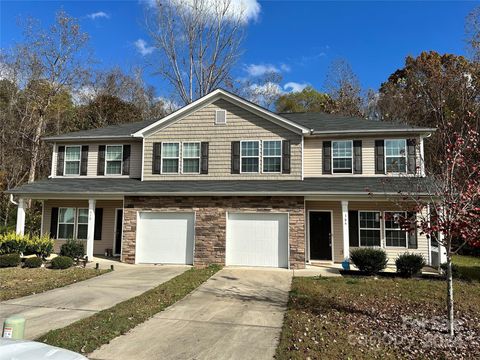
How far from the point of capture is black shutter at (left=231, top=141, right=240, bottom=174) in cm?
1545

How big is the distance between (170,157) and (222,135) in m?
2.60

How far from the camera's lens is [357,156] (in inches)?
614

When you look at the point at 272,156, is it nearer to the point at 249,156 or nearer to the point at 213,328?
the point at 249,156

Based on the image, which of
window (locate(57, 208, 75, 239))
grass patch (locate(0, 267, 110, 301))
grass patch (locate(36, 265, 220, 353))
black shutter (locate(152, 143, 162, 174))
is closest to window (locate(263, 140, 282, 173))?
black shutter (locate(152, 143, 162, 174))

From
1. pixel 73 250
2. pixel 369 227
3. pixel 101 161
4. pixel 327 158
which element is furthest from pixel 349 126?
pixel 73 250

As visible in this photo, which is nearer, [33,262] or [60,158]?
[33,262]

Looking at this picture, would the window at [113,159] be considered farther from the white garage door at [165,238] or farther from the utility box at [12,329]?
the utility box at [12,329]

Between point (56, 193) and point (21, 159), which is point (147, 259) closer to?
point (56, 193)

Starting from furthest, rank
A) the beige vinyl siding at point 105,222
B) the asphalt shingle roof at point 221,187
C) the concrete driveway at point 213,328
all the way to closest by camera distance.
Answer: the beige vinyl siding at point 105,222, the asphalt shingle roof at point 221,187, the concrete driveway at point 213,328

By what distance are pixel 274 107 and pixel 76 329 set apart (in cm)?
2906

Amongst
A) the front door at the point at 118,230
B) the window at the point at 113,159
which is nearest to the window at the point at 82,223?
the front door at the point at 118,230

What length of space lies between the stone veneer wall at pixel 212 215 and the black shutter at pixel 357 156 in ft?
11.1

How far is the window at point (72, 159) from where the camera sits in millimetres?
17656

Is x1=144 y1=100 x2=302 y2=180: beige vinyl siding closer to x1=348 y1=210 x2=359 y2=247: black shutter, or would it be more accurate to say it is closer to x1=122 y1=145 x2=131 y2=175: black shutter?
x1=122 y1=145 x2=131 y2=175: black shutter
